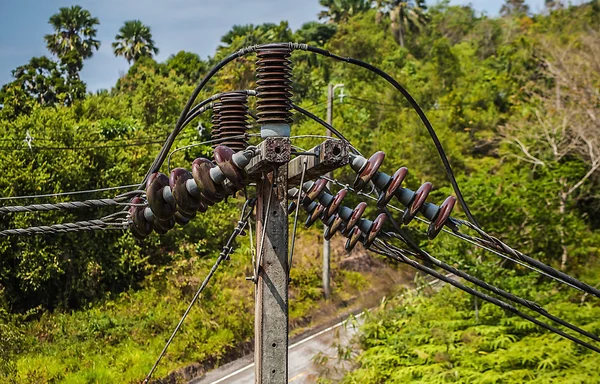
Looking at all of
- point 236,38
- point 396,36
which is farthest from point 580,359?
point 396,36

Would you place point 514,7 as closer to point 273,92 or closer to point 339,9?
point 339,9

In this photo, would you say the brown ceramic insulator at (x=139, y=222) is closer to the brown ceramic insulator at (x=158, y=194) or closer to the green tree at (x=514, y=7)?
the brown ceramic insulator at (x=158, y=194)

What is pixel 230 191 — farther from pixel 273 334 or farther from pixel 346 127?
pixel 346 127

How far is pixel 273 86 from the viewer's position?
4.50 meters

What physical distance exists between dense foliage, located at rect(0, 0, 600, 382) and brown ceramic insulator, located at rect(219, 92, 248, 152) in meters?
7.67

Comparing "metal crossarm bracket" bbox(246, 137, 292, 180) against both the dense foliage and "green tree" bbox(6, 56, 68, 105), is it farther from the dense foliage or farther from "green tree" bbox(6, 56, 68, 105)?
"green tree" bbox(6, 56, 68, 105)

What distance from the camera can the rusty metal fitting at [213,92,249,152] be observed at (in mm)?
5766

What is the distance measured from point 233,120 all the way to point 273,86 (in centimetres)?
138

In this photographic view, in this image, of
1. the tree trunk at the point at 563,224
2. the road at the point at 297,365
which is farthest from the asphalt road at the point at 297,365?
the tree trunk at the point at 563,224

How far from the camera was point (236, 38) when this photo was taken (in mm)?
30906

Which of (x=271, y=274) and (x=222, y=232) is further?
(x=222, y=232)

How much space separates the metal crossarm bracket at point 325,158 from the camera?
13.0ft

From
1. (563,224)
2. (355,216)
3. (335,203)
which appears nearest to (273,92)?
(335,203)

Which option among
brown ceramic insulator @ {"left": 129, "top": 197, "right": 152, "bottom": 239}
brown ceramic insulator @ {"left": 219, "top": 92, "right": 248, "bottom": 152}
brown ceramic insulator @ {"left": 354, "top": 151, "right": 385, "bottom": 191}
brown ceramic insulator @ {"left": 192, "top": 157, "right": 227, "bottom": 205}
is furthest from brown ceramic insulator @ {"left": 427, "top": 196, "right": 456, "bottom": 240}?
brown ceramic insulator @ {"left": 129, "top": 197, "right": 152, "bottom": 239}
